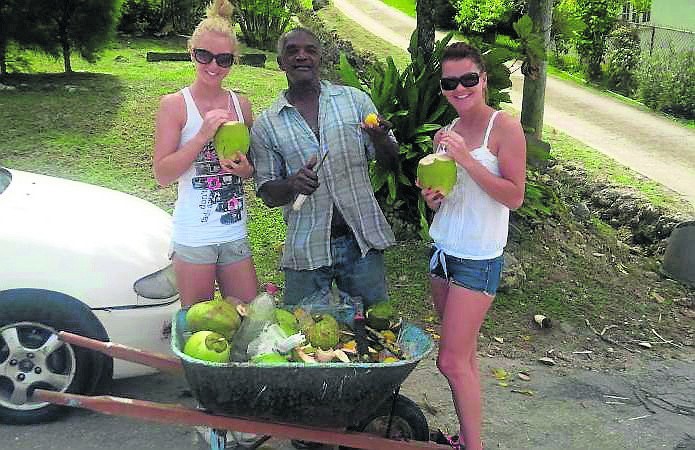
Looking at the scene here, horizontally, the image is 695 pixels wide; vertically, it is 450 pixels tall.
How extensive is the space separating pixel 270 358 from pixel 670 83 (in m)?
14.0

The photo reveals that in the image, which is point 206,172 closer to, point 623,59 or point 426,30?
point 426,30

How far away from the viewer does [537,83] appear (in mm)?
7609

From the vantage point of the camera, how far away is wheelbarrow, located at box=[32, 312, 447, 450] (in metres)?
2.97

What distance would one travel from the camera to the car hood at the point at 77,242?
400 cm

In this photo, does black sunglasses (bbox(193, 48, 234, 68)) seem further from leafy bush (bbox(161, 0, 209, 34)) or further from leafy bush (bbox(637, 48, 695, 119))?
leafy bush (bbox(161, 0, 209, 34))

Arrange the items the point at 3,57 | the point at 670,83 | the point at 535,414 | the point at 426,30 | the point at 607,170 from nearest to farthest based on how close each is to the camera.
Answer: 1. the point at 535,414
2. the point at 426,30
3. the point at 607,170
4. the point at 3,57
5. the point at 670,83

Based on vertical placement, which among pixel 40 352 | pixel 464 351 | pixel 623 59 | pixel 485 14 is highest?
pixel 485 14

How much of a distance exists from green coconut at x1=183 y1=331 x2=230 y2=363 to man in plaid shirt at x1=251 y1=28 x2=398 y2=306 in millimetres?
754

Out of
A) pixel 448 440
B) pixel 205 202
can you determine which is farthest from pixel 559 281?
pixel 205 202

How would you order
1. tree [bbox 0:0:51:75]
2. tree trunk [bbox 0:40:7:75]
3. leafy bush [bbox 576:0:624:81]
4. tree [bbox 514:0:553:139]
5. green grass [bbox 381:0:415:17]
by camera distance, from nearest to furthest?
tree [bbox 514:0:553:139] < tree [bbox 0:0:51:75] < tree trunk [bbox 0:40:7:75] < leafy bush [bbox 576:0:624:81] < green grass [bbox 381:0:415:17]

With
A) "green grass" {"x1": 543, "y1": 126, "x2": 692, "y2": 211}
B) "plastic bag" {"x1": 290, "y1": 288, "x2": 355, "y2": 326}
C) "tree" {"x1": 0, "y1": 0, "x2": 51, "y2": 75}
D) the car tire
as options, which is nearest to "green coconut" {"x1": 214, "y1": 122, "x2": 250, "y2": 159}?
"plastic bag" {"x1": 290, "y1": 288, "x2": 355, "y2": 326}

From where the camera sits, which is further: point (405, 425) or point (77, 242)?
point (77, 242)

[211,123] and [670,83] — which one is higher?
[211,123]

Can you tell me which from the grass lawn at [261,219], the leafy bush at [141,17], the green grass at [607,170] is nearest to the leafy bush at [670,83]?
the green grass at [607,170]
